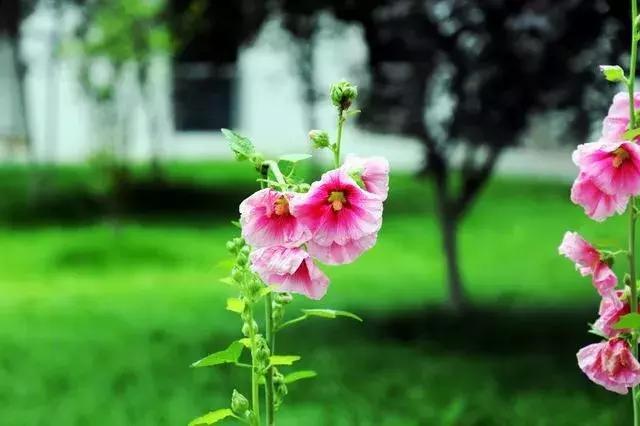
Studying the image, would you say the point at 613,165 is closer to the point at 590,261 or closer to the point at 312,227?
the point at 590,261

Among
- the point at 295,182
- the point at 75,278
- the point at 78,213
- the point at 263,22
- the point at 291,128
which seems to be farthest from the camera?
the point at 291,128

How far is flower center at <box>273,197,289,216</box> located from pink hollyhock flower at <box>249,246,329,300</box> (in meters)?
0.03

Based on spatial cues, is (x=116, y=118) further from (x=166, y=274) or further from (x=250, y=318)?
(x=250, y=318)

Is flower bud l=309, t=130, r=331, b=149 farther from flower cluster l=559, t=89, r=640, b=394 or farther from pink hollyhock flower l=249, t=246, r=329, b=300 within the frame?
flower cluster l=559, t=89, r=640, b=394

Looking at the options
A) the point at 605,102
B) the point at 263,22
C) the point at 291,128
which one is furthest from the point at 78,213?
the point at 605,102

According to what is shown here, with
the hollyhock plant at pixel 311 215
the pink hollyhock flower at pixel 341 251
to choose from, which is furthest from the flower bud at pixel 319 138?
the pink hollyhock flower at pixel 341 251

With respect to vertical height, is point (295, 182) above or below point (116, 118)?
above

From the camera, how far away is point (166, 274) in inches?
286

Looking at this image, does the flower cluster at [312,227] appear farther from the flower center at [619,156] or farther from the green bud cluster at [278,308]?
the flower center at [619,156]

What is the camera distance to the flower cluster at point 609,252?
1160mm

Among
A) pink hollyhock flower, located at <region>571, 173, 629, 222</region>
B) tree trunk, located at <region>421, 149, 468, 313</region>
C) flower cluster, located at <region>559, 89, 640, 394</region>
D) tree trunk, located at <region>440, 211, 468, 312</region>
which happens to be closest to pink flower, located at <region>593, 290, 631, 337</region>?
flower cluster, located at <region>559, 89, 640, 394</region>

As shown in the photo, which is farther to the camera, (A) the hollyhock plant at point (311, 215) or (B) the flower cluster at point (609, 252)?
(B) the flower cluster at point (609, 252)

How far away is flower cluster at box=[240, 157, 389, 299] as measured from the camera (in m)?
1.03

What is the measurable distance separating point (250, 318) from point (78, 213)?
28.5ft
